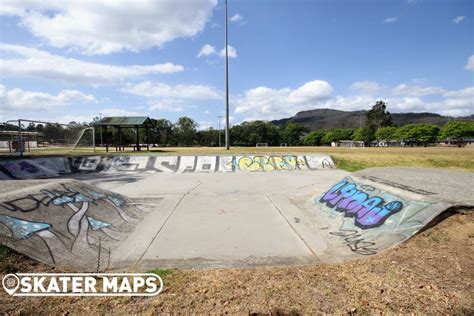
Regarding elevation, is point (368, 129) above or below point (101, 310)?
above

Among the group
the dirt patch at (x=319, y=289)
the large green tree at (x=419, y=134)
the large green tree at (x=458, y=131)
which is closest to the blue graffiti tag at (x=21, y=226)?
the dirt patch at (x=319, y=289)

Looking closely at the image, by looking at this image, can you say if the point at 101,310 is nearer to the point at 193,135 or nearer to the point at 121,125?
the point at 121,125

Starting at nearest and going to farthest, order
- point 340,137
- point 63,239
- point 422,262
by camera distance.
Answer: point 422,262, point 63,239, point 340,137

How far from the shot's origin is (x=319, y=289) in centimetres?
387

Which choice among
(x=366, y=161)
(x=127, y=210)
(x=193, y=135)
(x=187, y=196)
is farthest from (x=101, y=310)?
(x=193, y=135)

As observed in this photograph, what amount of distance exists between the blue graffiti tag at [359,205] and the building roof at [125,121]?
87.5 ft

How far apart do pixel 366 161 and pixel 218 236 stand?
18533mm

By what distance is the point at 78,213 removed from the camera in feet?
22.9

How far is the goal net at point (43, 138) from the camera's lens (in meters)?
20.7

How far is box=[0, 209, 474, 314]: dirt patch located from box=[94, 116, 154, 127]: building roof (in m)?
28.9

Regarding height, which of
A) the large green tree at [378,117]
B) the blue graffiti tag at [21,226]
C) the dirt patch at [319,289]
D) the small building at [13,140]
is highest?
the large green tree at [378,117]

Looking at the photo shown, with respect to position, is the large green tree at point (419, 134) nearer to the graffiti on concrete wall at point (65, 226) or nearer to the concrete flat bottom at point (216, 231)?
the concrete flat bottom at point (216, 231)

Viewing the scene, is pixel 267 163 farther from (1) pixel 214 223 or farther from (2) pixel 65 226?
(2) pixel 65 226

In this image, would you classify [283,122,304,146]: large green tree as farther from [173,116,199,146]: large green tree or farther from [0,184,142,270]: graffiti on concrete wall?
[0,184,142,270]: graffiti on concrete wall
